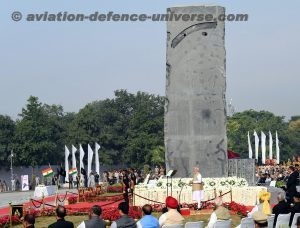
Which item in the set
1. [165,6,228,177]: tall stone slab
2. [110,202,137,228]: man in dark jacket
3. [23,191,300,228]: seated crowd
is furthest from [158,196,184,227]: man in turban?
[165,6,228,177]: tall stone slab

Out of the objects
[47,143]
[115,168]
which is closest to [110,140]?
[115,168]

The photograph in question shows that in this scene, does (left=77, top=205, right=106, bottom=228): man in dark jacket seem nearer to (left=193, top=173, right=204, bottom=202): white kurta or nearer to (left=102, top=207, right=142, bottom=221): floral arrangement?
(left=102, top=207, right=142, bottom=221): floral arrangement

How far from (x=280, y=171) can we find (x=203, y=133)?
Result: 84.8ft

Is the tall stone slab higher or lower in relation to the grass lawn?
higher

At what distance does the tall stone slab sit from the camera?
35125 millimetres

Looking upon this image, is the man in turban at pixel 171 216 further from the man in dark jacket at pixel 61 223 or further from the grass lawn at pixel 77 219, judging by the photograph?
the grass lawn at pixel 77 219

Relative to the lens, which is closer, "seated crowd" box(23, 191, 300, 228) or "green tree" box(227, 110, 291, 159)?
"seated crowd" box(23, 191, 300, 228)

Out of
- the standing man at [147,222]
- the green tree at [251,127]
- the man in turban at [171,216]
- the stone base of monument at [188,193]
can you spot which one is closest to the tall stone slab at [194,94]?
the stone base of monument at [188,193]

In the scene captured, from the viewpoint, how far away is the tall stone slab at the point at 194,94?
35.1 metres

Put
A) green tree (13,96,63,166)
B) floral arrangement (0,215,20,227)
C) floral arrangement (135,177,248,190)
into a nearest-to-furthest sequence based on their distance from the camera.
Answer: floral arrangement (0,215,20,227) < floral arrangement (135,177,248,190) < green tree (13,96,63,166)

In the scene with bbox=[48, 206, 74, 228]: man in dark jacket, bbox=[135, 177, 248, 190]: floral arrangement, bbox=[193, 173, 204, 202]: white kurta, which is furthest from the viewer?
bbox=[135, 177, 248, 190]: floral arrangement

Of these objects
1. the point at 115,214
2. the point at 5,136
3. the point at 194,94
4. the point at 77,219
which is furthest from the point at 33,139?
the point at 115,214

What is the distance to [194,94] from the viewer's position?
35219mm

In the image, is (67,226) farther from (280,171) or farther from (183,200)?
(280,171)
